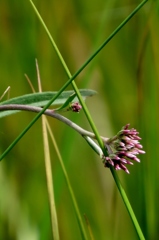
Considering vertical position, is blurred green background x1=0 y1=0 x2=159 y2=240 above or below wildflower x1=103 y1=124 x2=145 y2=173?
above

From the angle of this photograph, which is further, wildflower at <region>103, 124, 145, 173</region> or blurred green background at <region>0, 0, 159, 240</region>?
blurred green background at <region>0, 0, 159, 240</region>

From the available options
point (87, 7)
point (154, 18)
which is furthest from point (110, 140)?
point (87, 7)

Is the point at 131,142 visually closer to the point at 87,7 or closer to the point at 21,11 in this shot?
the point at 21,11

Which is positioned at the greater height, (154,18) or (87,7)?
(87,7)

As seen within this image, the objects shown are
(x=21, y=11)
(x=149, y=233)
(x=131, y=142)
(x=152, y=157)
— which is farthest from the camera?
(x=21, y=11)

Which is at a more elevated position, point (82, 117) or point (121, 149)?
point (82, 117)
